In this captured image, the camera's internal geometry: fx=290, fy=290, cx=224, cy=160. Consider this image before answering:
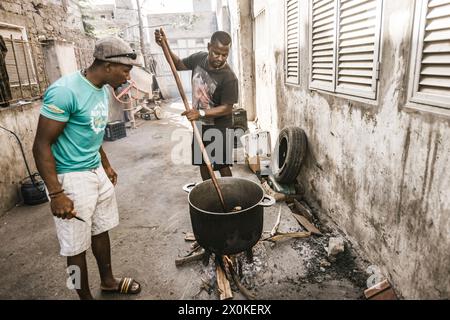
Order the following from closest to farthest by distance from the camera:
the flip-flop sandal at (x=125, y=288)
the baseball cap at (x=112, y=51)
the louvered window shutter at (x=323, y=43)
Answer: the baseball cap at (x=112, y=51), the flip-flop sandal at (x=125, y=288), the louvered window shutter at (x=323, y=43)

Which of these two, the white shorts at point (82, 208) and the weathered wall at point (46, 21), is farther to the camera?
the weathered wall at point (46, 21)

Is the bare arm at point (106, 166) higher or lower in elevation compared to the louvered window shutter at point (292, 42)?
lower

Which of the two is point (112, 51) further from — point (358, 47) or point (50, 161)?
point (358, 47)

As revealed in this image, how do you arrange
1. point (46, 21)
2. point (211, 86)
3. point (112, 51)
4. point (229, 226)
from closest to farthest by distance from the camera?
point (112, 51) < point (229, 226) < point (211, 86) < point (46, 21)

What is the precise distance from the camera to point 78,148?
238cm

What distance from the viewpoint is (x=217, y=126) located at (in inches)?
171

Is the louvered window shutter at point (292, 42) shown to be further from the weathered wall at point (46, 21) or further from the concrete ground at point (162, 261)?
the weathered wall at point (46, 21)

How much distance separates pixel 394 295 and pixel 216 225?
5.83 ft

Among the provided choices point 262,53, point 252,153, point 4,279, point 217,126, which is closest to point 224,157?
point 217,126

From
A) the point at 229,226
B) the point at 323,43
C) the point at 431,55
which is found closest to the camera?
the point at 431,55

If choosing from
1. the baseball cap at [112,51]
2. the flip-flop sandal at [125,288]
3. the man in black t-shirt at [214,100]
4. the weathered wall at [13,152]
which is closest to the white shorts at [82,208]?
the flip-flop sandal at [125,288]

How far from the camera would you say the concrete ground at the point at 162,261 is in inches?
118

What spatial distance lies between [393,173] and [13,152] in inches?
234

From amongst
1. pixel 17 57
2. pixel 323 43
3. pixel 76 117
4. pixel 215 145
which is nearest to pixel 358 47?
pixel 323 43
